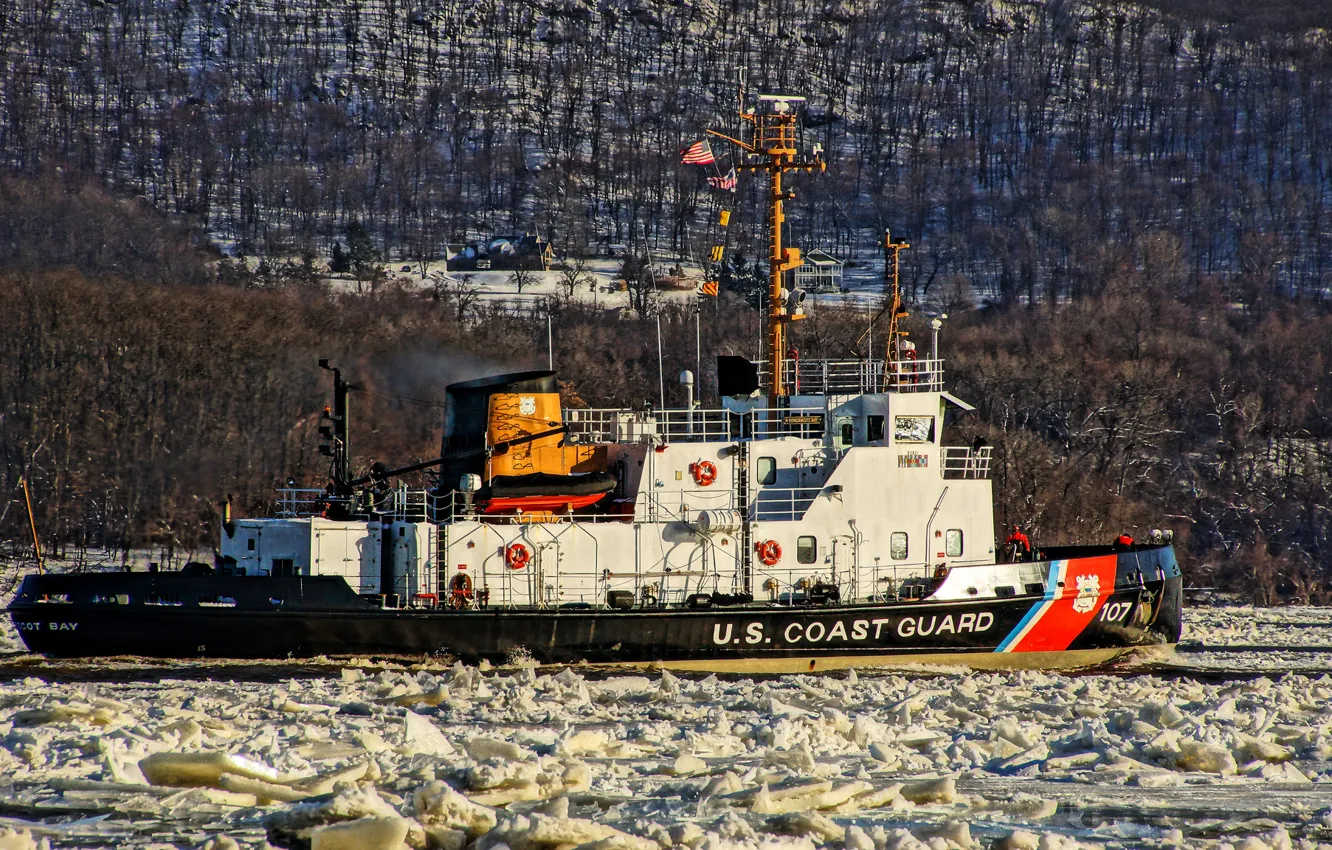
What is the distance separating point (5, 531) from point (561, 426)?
23.2 metres

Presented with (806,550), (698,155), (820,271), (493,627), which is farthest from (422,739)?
(820,271)

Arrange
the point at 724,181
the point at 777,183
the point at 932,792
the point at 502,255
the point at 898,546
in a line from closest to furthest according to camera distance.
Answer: the point at 932,792, the point at 898,546, the point at 777,183, the point at 724,181, the point at 502,255

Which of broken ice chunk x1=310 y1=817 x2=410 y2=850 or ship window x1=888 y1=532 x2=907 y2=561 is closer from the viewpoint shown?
broken ice chunk x1=310 y1=817 x2=410 y2=850

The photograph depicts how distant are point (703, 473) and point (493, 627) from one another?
4198mm

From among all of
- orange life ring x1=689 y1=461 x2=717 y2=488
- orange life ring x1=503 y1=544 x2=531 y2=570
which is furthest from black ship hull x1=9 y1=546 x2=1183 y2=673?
orange life ring x1=689 y1=461 x2=717 y2=488

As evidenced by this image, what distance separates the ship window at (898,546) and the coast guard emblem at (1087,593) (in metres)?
2.90

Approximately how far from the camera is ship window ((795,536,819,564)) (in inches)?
915

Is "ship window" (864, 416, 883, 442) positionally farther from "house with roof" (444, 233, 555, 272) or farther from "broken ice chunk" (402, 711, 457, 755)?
"house with roof" (444, 233, 555, 272)

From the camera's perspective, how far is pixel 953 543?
24.0m

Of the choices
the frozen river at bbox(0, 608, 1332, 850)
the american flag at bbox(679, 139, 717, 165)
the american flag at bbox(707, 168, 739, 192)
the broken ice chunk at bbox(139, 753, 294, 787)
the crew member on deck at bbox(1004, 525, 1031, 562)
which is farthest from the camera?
the american flag at bbox(679, 139, 717, 165)

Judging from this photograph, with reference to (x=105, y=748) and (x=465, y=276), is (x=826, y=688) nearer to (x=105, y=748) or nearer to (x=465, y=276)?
(x=105, y=748)

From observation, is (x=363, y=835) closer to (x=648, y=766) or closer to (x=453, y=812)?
(x=453, y=812)

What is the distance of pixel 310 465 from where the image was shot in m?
40.4

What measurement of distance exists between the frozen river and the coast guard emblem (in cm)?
497
